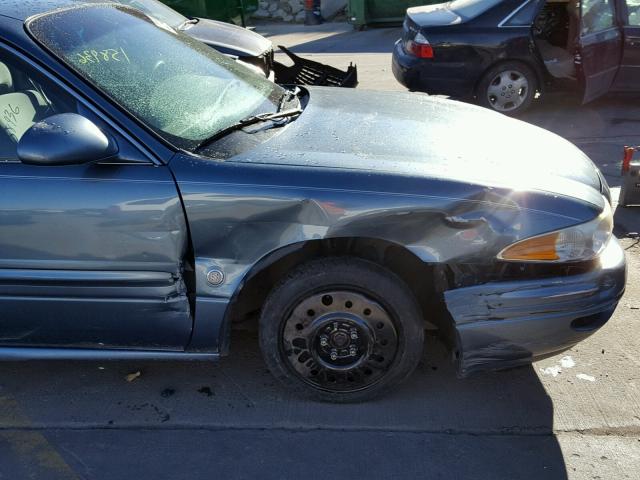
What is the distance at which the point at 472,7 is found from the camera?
311 inches

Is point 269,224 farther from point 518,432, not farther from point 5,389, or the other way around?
point 5,389

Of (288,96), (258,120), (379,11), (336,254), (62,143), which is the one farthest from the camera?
(379,11)

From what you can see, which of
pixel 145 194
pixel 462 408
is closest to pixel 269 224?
pixel 145 194

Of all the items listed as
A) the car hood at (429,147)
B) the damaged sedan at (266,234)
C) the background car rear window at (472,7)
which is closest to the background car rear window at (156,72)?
the damaged sedan at (266,234)

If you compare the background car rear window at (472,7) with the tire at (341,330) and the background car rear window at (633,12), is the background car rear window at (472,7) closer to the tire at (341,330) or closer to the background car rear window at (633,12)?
the background car rear window at (633,12)

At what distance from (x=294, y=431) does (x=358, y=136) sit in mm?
1353

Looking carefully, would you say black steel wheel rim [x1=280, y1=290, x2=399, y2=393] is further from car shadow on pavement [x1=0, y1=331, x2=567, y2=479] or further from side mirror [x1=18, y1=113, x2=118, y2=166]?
side mirror [x1=18, y1=113, x2=118, y2=166]

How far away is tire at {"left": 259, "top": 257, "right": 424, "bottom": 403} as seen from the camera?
2.90 metres

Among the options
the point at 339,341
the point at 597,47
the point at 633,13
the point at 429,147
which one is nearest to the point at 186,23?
the point at 597,47

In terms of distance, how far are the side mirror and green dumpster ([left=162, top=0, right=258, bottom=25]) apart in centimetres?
1050

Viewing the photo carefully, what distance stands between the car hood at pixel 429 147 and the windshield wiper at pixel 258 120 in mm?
58

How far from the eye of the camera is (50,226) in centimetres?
278

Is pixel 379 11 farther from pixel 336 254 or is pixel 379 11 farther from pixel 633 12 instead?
pixel 336 254

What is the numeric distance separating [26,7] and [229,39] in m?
4.44
